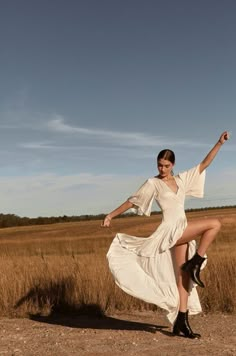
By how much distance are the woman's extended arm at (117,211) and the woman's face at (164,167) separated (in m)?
0.54

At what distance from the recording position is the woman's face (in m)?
7.09

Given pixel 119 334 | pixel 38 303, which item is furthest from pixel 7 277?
pixel 119 334

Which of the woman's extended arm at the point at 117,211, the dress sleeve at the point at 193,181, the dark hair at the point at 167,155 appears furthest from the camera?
the dress sleeve at the point at 193,181

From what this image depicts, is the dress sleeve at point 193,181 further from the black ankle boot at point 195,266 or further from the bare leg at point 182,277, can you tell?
the black ankle boot at point 195,266

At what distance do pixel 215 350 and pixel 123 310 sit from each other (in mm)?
3266

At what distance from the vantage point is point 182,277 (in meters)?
7.17

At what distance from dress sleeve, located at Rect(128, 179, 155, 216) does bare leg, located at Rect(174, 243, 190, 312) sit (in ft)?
2.07

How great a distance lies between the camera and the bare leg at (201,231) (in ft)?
22.9

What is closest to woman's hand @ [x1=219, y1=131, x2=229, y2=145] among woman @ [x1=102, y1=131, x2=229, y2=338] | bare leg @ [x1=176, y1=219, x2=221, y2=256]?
woman @ [x1=102, y1=131, x2=229, y2=338]

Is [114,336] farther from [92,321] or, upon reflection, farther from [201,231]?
[201,231]

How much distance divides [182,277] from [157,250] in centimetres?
44

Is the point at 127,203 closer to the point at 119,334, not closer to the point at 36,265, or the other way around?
the point at 119,334

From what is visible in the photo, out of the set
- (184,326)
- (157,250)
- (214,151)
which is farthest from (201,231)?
(184,326)

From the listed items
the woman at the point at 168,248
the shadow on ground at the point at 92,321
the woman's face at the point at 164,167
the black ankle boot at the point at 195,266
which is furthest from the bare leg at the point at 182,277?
the woman's face at the point at 164,167
